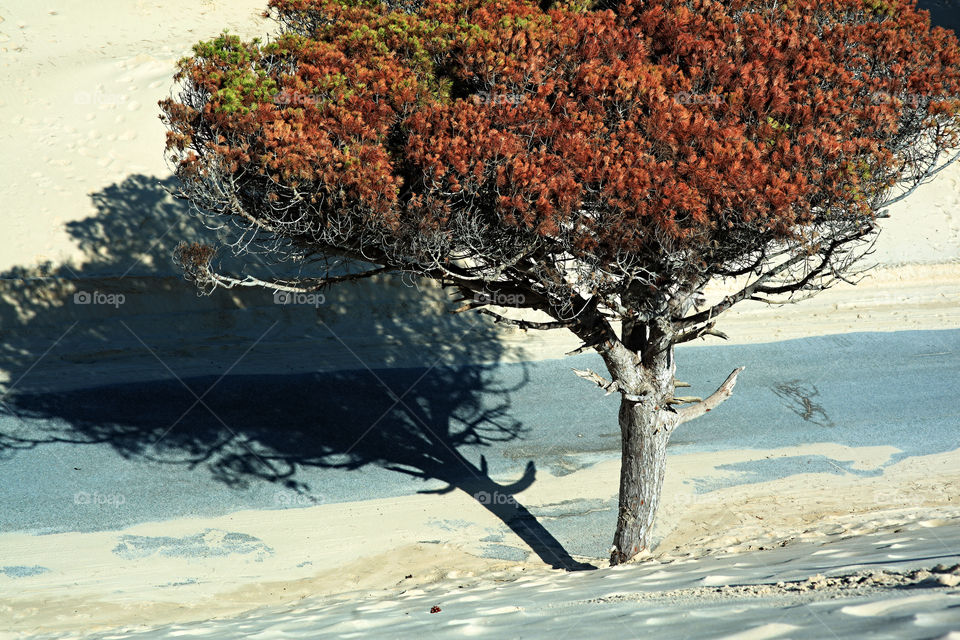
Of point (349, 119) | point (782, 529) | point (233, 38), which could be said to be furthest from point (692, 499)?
point (233, 38)

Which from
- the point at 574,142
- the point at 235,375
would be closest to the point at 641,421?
the point at 574,142

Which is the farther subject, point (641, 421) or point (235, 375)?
point (235, 375)

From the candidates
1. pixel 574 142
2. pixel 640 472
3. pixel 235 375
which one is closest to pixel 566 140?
pixel 574 142

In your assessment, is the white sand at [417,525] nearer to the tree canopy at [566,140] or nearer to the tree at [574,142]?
the tree at [574,142]

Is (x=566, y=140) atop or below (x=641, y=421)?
atop

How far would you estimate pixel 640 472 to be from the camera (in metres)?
10.5

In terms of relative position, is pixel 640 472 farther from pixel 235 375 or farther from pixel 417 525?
pixel 235 375

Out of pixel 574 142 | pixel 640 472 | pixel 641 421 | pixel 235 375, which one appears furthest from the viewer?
pixel 235 375

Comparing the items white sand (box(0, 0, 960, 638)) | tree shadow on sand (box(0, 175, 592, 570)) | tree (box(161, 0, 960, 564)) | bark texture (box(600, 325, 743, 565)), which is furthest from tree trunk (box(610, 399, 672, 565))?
tree shadow on sand (box(0, 175, 592, 570))

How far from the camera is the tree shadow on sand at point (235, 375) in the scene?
13.3 meters

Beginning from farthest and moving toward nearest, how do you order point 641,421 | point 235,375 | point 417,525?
point 235,375
point 417,525
point 641,421

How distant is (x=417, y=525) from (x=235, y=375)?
5.76 metres

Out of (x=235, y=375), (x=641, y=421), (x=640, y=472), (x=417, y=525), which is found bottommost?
(x=417, y=525)

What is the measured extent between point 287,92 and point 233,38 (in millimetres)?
1410
